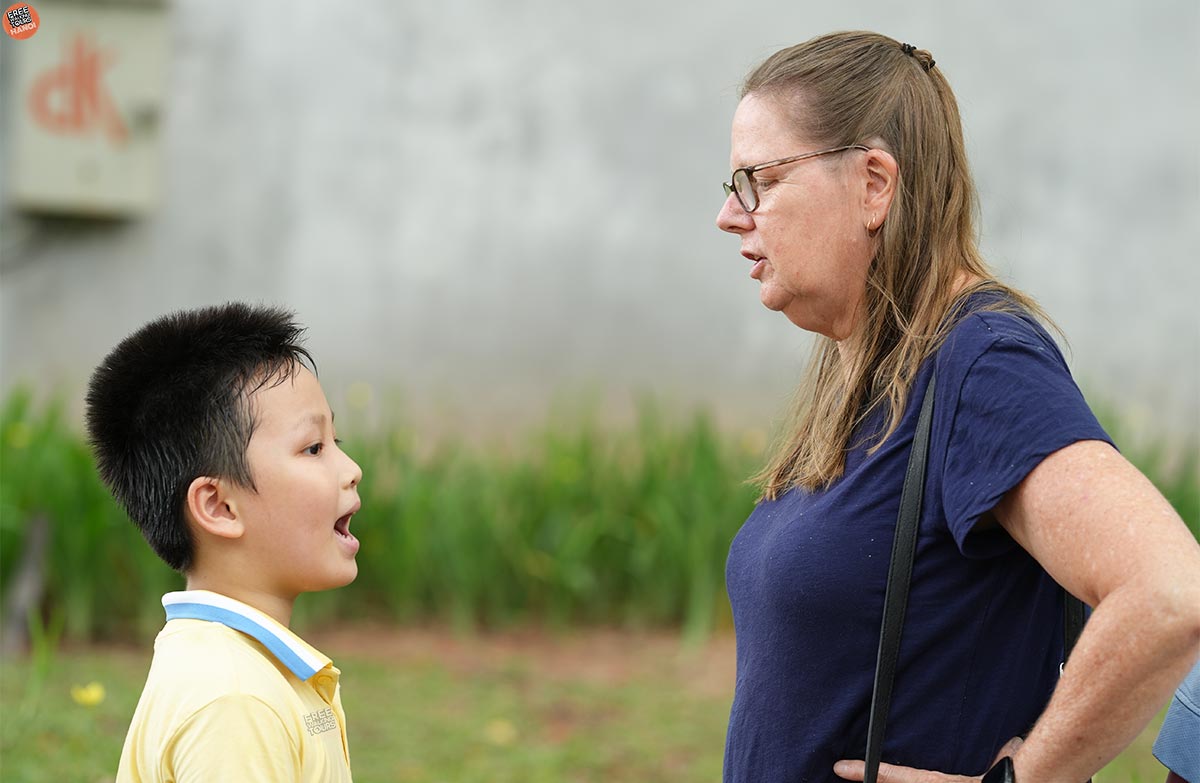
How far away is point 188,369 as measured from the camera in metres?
1.59

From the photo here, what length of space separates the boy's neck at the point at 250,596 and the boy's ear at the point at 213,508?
2.5 inches

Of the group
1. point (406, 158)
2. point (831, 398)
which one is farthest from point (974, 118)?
point (831, 398)

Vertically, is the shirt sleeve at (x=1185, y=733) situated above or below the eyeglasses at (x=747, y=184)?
below

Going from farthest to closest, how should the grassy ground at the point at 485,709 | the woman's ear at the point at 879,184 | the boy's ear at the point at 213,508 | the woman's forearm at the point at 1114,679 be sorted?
the grassy ground at the point at 485,709, the woman's ear at the point at 879,184, the boy's ear at the point at 213,508, the woman's forearm at the point at 1114,679

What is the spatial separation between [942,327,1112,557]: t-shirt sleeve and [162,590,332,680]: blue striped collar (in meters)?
0.74

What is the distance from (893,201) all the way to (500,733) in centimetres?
260

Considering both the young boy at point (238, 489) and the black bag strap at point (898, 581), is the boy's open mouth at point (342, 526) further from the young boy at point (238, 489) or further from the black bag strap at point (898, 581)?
the black bag strap at point (898, 581)

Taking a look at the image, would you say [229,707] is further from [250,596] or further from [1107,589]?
[1107,589]

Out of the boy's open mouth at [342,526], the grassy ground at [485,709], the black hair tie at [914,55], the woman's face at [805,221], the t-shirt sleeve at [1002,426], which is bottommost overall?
the grassy ground at [485,709]

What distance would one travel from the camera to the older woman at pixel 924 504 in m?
1.32

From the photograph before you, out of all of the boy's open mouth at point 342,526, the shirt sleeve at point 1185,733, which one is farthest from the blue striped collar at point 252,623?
the shirt sleeve at point 1185,733

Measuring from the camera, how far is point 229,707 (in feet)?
4.48

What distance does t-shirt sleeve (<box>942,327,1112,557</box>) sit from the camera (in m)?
1.35

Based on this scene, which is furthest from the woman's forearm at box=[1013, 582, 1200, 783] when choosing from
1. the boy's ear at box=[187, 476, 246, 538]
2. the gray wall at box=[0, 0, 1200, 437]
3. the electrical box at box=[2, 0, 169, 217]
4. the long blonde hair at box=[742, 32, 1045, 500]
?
the electrical box at box=[2, 0, 169, 217]
